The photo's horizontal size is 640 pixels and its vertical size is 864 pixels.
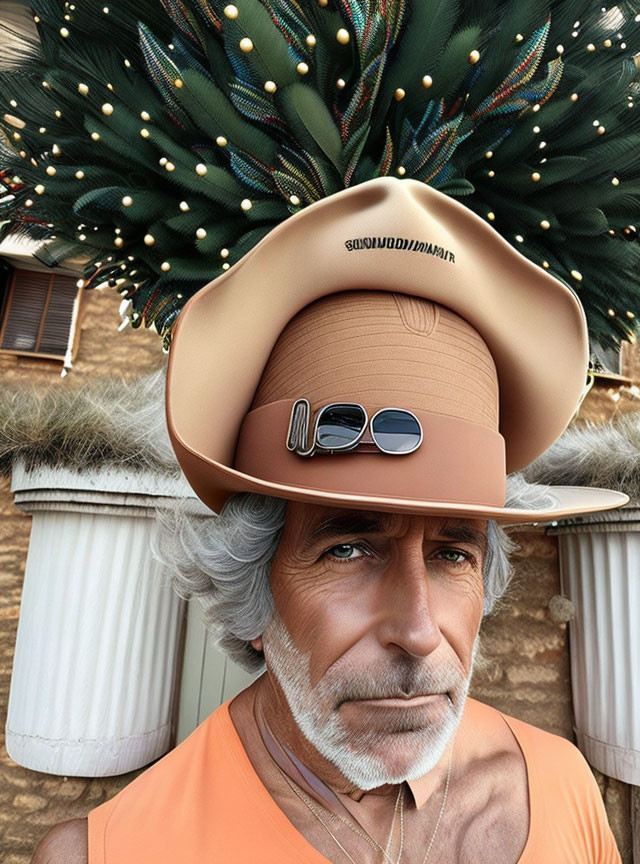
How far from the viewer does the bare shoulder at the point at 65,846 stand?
0.90 m

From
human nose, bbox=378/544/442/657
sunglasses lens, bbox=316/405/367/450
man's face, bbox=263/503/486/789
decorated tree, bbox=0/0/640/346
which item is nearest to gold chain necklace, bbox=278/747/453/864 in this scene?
man's face, bbox=263/503/486/789

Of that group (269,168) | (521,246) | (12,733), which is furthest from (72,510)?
(521,246)

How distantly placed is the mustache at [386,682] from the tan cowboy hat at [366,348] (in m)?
0.26

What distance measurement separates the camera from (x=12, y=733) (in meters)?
2.42

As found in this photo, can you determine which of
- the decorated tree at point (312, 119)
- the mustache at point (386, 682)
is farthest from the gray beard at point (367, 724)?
the decorated tree at point (312, 119)

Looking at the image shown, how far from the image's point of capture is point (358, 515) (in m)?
Result: 0.87

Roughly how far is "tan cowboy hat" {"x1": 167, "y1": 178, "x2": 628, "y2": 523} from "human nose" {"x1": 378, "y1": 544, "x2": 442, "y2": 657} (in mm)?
135

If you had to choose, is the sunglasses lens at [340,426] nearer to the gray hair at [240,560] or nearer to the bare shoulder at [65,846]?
the gray hair at [240,560]

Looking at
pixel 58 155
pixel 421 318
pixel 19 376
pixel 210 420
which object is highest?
pixel 19 376

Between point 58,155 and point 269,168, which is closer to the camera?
point 269,168

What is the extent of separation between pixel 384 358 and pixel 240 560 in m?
0.51

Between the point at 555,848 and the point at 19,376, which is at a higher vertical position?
the point at 19,376

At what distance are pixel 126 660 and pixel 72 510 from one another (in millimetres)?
706

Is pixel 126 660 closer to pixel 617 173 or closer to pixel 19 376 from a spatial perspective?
pixel 617 173
